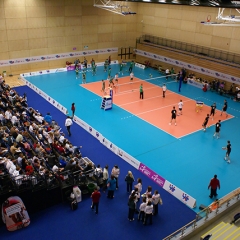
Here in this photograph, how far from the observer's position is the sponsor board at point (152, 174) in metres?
14.7

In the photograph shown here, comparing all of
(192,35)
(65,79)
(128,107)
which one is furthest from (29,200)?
(192,35)

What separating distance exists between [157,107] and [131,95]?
11.8 ft

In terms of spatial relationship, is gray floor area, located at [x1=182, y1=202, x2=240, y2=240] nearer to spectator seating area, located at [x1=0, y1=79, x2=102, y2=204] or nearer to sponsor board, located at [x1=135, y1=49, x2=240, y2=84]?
spectator seating area, located at [x1=0, y1=79, x2=102, y2=204]

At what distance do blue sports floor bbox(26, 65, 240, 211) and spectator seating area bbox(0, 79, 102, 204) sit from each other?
156 inches

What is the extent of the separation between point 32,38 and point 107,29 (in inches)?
403

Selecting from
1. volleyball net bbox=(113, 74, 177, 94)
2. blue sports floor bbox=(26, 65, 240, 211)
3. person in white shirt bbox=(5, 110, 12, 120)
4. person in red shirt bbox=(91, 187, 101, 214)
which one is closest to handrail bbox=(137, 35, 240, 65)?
volleyball net bbox=(113, 74, 177, 94)

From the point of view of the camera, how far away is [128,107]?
24859mm

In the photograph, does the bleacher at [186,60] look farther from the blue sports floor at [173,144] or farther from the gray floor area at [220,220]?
the gray floor area at [220,220]

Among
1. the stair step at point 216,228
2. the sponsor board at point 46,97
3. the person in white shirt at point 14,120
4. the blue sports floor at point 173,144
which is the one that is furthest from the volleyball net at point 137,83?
the stair step at point 216,228

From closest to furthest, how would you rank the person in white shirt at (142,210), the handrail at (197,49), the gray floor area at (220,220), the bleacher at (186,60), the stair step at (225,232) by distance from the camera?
1. the stair step at (225,232)
2. the gray floor area at (220,220)
3. the person in white shirt at (142,210)
4. the bleacher at (186,60)
5. the handrail at (197,49)

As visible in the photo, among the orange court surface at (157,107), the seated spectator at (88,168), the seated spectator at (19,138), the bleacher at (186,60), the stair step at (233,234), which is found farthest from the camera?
the bleacher at (186,60)

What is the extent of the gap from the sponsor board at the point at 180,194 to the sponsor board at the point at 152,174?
0.30 m

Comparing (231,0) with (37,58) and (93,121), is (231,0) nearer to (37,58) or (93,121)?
(93,121)

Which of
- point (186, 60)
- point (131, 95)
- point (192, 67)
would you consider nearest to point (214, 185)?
point (131, 95)
